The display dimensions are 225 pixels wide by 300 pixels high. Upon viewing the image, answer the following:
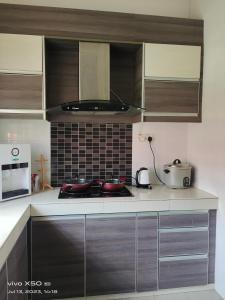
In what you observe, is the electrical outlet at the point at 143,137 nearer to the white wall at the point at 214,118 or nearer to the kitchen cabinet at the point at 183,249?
the white wall at the point at 214,118

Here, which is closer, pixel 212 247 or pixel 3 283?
pixel 3 283

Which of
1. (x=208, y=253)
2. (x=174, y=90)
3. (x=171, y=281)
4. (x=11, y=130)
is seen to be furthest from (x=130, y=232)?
(x=11, y=130)

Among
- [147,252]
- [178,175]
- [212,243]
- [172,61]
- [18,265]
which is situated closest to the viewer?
[18,265]

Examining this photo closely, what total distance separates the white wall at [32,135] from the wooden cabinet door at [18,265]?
86cm

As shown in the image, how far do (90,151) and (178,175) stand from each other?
904mm

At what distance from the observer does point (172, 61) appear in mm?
2275

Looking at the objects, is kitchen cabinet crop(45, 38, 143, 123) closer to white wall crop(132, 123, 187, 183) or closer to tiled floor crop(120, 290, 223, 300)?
white wall crop(132, 123, 187, 183)

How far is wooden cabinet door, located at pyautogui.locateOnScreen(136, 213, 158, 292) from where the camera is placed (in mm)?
2041

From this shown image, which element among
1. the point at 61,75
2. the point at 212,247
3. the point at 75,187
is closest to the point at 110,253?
the point at 75,187

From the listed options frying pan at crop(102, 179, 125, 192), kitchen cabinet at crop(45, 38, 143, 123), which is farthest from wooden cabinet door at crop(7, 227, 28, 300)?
kitchen cabinet at crop(45, 38, 143, 123)

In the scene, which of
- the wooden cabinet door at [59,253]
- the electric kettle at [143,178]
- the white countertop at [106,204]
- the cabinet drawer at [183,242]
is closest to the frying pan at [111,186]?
the white countertop at [106,204]

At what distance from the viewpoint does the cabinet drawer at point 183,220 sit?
2.07 metres

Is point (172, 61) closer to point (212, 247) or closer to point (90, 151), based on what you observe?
point (90, 151)

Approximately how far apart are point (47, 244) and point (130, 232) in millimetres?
658
